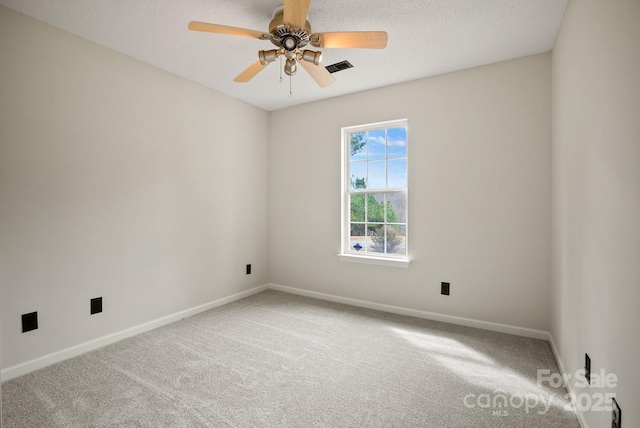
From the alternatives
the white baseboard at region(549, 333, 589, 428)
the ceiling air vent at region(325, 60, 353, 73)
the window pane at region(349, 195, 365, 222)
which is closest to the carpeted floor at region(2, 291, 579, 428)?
the white baseboard at region(549, 333, 589, 428)

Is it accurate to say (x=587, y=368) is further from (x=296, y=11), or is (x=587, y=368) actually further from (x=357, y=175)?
(x=357, y=175)

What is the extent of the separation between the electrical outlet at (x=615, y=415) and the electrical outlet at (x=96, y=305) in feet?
10.8

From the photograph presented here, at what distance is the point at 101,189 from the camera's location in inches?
103

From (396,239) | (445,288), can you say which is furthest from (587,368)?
(396,239)

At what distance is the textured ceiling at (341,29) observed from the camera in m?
2.12

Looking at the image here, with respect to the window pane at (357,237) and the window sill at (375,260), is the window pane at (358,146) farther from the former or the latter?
the window sill at (375,260)

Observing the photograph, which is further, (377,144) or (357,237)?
(357,237)

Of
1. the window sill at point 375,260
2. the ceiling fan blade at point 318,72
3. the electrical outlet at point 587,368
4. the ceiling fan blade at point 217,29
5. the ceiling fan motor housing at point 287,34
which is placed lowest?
the electrical outlet at point 587,368

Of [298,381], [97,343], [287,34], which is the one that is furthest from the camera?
[97,343]

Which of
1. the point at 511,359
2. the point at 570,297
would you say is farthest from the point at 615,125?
the point at 511,359

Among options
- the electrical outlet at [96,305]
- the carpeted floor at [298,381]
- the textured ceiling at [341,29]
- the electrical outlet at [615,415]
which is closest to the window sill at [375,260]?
the carpeted floor at [298,381]

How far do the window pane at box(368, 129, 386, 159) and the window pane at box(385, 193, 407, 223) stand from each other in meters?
0.49

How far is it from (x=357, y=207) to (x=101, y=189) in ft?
8.47

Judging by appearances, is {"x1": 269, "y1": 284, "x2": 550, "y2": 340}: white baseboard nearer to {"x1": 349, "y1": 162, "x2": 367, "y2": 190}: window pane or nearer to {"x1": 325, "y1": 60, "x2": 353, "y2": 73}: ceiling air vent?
{"x1": 349, "y1": 162, "x2": 367, "y2": 190}: window pane
